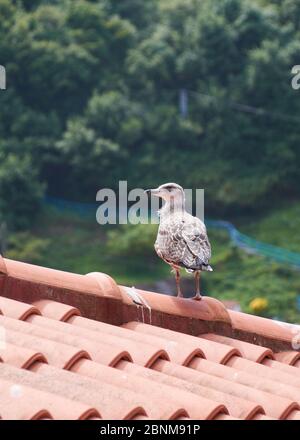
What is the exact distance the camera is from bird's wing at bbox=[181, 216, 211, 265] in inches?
243

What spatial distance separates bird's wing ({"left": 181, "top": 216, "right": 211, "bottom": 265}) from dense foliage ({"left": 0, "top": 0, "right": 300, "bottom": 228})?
27.5 m

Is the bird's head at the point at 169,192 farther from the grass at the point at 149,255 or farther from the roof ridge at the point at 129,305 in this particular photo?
the grass at the point at 149,255

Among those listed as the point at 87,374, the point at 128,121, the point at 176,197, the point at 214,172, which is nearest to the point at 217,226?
the point at 214,172

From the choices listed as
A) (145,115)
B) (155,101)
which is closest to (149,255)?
(145,115)

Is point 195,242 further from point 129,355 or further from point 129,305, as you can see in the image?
point 129,355

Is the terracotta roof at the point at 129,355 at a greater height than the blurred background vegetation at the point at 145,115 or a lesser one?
lesser

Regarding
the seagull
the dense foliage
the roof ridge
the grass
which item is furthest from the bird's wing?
the dense foliage

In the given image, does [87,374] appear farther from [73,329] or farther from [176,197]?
[176,197]

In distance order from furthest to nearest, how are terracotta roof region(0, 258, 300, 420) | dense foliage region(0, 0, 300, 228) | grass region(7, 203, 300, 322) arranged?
dense foliage region(0, 0, 300, 228)
grass region(7, 203, 300, 322)
terracotta roof region(0, 258, 300, 420)

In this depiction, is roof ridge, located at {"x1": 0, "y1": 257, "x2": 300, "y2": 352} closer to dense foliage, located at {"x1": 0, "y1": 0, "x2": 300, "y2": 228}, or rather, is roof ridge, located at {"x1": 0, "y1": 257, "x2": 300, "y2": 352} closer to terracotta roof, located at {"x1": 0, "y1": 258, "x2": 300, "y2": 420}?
terracotta roof, located at {"x1": 0, "y1": 258, "x2": 300, "y2": 420}

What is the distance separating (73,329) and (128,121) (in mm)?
30876

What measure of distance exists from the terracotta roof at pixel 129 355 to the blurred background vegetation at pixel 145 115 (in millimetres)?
26507

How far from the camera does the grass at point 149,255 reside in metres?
30.1

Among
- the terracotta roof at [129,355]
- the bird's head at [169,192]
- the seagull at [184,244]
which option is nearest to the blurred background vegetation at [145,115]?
the bird's head at [169,192]
